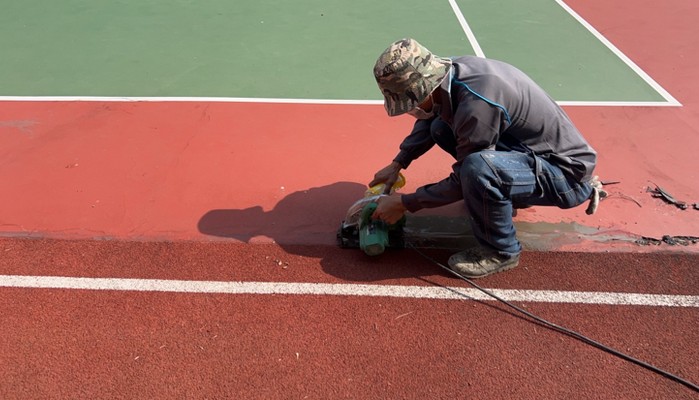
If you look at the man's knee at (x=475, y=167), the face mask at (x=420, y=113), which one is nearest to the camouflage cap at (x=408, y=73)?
the face mask at (x=420, y=113)

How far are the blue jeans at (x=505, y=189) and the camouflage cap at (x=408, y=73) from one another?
56cm

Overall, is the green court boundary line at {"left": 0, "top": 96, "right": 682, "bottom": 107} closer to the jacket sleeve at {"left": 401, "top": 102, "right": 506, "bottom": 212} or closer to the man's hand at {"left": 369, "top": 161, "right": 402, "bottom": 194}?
the man's hand at {"left": 369, "top": 161, "right": 402, "bottom": 194}

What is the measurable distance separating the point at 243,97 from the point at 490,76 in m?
3.64

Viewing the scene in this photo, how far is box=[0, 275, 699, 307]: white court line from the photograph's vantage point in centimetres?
378

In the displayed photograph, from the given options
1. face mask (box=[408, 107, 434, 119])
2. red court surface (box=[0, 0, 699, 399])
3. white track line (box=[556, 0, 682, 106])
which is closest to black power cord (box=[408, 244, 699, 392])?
red court surface (box=[0, 0, 699, 399])

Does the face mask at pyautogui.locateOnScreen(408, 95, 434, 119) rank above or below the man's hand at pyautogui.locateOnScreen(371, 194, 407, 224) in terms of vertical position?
above

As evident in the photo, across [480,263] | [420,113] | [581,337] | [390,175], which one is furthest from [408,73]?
[581,337]

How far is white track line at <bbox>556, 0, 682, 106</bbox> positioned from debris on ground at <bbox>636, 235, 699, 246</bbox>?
254 centimetres

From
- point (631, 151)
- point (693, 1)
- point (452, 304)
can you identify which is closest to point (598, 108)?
point (631, 151)

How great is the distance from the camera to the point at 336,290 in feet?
12.7

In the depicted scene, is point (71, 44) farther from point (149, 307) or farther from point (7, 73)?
point (149, 307)

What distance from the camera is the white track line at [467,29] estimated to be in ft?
24.2

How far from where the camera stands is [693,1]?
895 cm

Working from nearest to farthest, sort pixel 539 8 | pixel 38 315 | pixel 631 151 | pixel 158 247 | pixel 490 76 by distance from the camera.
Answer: pixel 490 76 → pixel 38 315 → pixel 158 247 → pixel 631 151 → pixel 539 8
